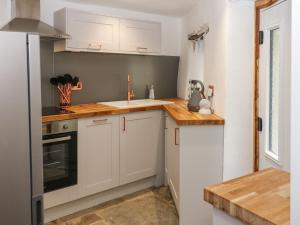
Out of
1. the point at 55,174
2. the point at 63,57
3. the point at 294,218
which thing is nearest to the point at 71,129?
the point at 55,174

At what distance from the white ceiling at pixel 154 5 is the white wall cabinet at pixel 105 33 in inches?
7.4

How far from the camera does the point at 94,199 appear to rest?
324 centimetres

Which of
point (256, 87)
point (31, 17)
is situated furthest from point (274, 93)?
point (31, 17)

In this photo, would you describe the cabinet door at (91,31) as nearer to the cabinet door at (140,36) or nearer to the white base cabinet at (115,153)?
the cabinet door at (140,36)

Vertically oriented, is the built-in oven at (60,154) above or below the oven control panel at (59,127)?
below

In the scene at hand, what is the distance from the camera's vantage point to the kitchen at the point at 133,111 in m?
2.57

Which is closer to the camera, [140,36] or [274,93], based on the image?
[274,93]

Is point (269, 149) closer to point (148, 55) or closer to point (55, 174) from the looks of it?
point (55, 174)

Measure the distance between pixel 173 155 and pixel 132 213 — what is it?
710mm

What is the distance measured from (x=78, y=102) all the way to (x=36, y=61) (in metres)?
2.02

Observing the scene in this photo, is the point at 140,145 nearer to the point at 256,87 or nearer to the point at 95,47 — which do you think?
the point at 95,47

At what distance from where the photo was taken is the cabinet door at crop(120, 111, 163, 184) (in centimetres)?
333

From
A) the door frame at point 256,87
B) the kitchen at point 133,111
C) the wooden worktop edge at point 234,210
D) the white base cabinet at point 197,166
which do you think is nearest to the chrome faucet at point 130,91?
the kitchen at point 133,111

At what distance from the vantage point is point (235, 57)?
8.29 feet
